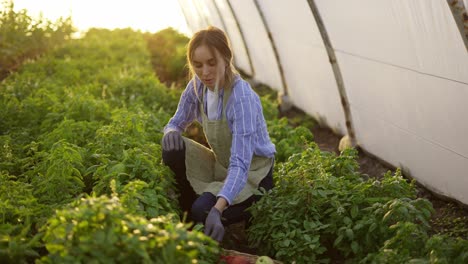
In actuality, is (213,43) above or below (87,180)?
above

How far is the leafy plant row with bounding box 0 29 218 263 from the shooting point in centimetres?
223

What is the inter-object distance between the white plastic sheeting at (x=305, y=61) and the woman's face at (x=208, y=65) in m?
2.43

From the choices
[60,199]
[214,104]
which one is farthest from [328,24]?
[60,199]

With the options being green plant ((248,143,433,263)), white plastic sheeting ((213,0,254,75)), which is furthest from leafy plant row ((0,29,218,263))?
white plastic sheeting ((213,0,254,75))

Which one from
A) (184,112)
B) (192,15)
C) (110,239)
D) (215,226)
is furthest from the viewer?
(192,15)

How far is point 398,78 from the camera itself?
14.7ft

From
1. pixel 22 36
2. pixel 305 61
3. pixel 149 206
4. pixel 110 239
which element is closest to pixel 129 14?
pixel 22 36

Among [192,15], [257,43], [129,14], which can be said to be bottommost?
[257,43]

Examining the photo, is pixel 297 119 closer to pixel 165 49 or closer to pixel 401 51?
pixel 401 51

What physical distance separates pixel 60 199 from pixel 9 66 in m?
6.34

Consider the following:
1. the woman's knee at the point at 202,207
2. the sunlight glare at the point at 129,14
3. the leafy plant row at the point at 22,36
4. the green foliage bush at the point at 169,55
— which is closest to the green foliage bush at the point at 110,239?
the woman's knee at the point at 202,207

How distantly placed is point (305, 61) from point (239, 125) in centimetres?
337

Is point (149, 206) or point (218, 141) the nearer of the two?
point (149, 206)

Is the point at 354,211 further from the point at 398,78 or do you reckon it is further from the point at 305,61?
the point at 305,61
